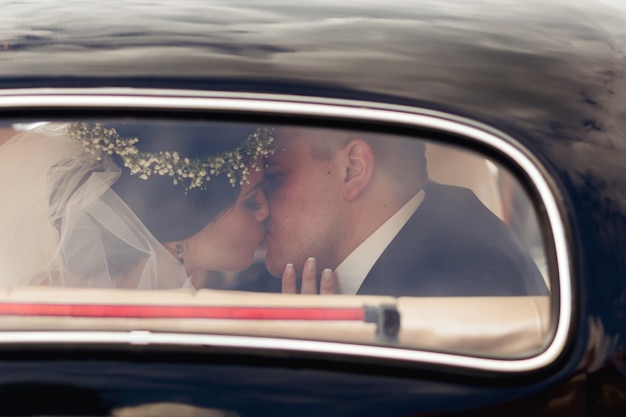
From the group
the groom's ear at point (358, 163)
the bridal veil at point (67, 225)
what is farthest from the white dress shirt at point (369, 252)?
the bridal veil at point (67, 225)

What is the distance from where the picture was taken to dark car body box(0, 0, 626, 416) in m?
1.74

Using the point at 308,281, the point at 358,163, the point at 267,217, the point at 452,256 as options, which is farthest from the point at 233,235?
the point at 452,256

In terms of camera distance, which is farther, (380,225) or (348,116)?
(380,225)

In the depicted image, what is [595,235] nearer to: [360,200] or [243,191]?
[360,200]

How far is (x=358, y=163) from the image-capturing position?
6.13 feet

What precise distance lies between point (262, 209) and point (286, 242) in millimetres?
92

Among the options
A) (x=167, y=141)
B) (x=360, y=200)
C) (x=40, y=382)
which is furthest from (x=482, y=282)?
(x=40, y=382)

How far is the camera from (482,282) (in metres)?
1.84

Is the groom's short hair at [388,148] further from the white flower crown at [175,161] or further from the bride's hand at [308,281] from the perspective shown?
the bride's hand at [308,281]

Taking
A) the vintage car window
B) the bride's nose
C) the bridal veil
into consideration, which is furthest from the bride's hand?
the bridal veil

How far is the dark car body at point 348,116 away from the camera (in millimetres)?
1735

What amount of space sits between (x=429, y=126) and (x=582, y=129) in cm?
34

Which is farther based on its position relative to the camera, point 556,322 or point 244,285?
point 244,285

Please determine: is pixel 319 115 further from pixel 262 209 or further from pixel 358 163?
pixel 262 209
